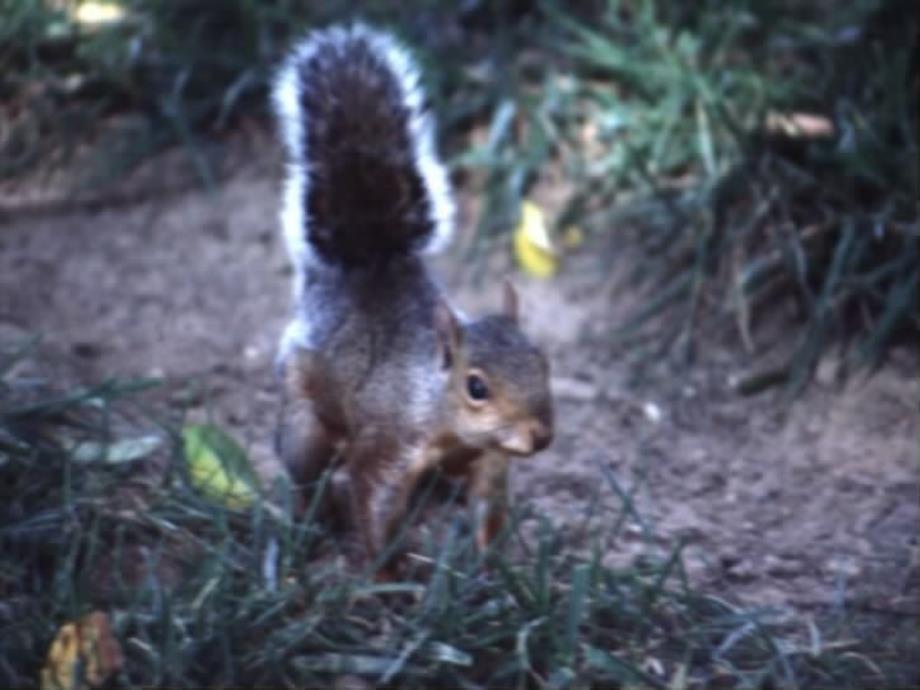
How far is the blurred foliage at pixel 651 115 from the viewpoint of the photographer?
18.5 ft

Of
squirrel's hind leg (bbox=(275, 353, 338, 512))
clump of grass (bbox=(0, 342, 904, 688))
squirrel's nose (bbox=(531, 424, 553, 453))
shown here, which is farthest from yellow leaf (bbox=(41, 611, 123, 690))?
squirrel's nose (bbox=(531, 424, 553, 453))

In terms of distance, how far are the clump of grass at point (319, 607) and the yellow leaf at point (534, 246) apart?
74.0 inches

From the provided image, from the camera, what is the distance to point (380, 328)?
14.8ft

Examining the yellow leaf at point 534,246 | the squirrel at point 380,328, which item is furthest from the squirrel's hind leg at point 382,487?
the yellow leaf at point 534,246

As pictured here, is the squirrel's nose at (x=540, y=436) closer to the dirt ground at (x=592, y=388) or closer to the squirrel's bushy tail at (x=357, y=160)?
the dirt ground at (x=592, y=388)

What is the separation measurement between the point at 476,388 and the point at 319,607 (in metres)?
0.62

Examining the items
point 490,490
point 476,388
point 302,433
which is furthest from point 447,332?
point 302,433

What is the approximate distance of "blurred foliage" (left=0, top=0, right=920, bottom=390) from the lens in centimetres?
564

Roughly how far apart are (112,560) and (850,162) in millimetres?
2625

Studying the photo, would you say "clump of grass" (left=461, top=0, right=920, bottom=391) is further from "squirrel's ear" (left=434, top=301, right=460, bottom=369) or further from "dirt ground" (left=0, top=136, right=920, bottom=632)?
"squirrel's ear" (left=434, top=301, right=460, bottom=369)

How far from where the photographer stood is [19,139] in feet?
21.5

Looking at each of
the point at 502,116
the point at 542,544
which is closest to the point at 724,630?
the point at 542,544

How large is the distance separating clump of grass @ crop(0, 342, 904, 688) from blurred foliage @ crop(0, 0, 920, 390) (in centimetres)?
167

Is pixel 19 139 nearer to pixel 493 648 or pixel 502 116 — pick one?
pixel 502 116
